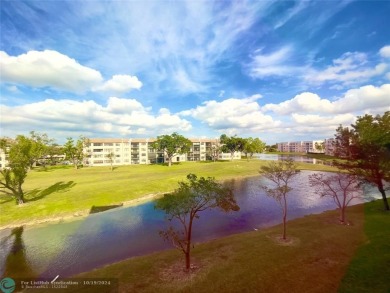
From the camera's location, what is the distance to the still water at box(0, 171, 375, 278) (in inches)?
1046

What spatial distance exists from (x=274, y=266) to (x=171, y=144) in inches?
4009

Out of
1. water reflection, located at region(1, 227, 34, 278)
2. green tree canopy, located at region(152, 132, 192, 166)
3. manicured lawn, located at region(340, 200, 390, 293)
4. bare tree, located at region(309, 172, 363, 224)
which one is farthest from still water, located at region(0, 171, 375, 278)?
green tree canopy, located at region(152, 132, 192, 166)

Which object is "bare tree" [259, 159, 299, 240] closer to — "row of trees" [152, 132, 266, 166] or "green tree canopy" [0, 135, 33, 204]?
"green tree canopy" [0, 135, 33, 204]

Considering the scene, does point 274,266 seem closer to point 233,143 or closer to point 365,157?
point 365,157

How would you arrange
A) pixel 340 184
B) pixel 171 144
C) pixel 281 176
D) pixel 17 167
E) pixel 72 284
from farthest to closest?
1. pixel 171 144
2. pixel 17 167
3. pixel 340 184
4. pixel 281 176
5. pixel 72 284

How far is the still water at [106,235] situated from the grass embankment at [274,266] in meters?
5.24

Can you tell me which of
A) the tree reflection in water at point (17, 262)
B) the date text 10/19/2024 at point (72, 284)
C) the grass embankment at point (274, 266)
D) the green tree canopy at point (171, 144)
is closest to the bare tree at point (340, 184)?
the grass embankment at point (274, 266)

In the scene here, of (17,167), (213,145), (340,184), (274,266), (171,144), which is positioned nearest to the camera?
(274,266)

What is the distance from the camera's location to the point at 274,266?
68.0 ft

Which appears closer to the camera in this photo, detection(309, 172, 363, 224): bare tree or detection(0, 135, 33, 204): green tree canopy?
detection(309, 172, 363, 224): bare tree

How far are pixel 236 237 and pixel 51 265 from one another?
2200 cm

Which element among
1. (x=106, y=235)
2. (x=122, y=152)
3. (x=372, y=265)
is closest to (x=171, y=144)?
(x=122, y=152)

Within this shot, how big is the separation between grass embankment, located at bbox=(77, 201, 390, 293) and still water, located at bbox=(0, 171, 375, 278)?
17.2 ft

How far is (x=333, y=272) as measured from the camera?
1939cm
